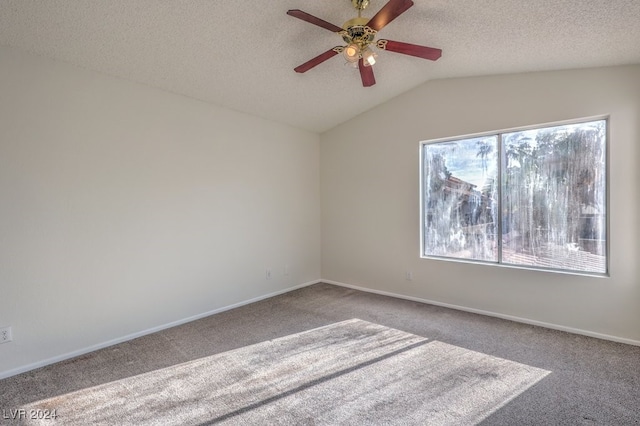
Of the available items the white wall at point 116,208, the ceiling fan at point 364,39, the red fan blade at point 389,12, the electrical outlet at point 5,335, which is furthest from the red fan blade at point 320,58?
the electrical outlet at point 5,335

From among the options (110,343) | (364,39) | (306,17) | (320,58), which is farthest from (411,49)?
(110,343)

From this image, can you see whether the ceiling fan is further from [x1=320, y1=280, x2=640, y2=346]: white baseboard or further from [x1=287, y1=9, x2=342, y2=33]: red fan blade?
[x1=320, y1=280, x2=640, y2=346]: white baseboard

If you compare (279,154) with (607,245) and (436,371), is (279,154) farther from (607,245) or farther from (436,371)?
(607,245)

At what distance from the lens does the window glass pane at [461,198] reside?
3.72m

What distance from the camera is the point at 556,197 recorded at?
328 centimetres

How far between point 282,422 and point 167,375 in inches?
42.3

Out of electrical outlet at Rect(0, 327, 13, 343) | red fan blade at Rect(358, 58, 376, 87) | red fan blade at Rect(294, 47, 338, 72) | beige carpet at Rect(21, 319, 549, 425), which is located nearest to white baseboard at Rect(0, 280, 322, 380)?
electrical outlet at Rect(0, 327, 13, 343)

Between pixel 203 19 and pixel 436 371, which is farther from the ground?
pixel 203 19

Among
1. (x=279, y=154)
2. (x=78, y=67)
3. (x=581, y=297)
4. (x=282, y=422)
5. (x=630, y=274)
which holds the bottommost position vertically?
(x=282, y=422)

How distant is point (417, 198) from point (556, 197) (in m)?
1.46

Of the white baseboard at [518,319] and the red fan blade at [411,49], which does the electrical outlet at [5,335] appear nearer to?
the red fan blade at [411,49]

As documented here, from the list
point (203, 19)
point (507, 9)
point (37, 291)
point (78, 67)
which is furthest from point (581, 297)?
point (78, 67)

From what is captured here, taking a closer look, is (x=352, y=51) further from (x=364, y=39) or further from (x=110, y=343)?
(x=110, y=343)

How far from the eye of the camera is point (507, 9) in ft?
7.68
